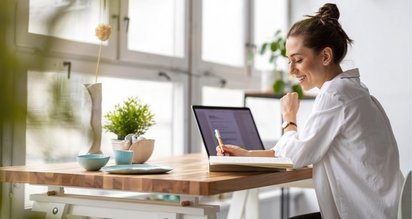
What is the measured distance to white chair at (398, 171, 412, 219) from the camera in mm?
1495

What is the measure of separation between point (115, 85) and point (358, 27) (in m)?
1.95

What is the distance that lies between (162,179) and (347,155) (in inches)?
22.9

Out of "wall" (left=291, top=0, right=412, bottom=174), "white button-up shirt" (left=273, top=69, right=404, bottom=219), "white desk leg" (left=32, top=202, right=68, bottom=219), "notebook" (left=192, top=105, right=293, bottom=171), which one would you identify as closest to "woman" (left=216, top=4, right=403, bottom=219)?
"white button-up shirt" (left=273, top=69, right=404, bottom=219)

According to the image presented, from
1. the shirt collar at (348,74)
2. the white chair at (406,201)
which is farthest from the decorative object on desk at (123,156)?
the white chair at (406,201)

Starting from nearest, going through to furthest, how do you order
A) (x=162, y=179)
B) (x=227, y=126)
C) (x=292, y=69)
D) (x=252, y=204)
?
(x=162, y=179) < (x=292, y=69) < (x=227, y=126) < (x=252, y=204)

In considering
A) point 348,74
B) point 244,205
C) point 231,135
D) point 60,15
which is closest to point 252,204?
point 244,205

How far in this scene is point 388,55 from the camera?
13.3 ft

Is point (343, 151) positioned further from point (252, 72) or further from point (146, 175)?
point (252, 72)

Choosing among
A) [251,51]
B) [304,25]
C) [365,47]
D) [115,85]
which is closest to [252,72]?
[251,51]

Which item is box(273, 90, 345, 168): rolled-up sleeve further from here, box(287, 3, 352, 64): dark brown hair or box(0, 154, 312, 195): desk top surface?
box(287, 3, 352, 64): dark brown hair

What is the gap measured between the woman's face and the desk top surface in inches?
11.3

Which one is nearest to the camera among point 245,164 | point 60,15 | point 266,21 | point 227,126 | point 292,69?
point 60,15

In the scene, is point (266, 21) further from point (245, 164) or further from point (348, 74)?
point (245, 164)

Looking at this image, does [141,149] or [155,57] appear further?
[155,57]
